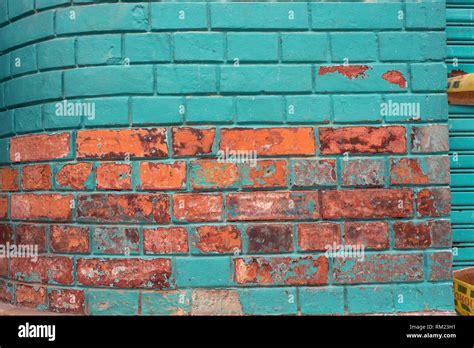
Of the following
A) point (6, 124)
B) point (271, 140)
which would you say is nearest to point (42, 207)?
point (6, 124)

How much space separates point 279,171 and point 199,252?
21.6 inches

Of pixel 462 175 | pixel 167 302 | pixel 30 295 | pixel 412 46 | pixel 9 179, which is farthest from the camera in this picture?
pixel 462 175

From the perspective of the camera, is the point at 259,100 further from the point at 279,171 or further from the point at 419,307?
the point at 419,307

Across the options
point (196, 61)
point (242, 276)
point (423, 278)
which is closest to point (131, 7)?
point (196, 61)

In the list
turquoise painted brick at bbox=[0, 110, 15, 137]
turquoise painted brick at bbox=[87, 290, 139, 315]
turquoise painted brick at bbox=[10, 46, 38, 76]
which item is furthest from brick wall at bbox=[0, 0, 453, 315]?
turquoise painted brick at bbox=[0, 110, 15, 137]

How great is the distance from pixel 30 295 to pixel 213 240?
3.42 ft

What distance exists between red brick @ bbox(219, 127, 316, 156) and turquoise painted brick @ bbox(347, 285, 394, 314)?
0.71 meters

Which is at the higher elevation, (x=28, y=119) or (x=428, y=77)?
(x=428, y=77)

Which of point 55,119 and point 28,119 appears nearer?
point 55,119

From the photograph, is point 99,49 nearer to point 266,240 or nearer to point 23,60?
point 23,60

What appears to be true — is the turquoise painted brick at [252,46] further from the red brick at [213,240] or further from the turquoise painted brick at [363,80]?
the red brick at [213,240]

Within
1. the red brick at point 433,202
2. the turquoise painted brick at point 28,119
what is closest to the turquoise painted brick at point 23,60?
the turquoise painted brick at point 28,119

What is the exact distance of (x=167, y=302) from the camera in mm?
2109

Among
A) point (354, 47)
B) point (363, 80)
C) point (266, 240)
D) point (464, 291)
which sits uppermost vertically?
point (354, 47)
